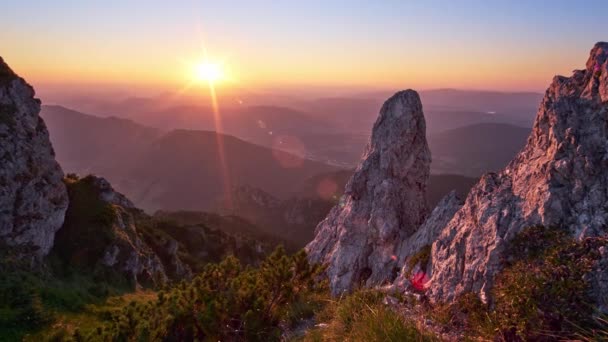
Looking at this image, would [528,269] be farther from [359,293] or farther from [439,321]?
[359,293]

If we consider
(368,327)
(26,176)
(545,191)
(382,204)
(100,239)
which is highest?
(545,191)

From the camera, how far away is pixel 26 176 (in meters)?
25.8

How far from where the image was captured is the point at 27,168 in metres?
26.1

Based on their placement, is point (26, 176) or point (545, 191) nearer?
point (545, 191)

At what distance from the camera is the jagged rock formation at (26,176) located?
78.2 feet

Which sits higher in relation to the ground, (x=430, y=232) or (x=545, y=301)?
(x=545, y=301)

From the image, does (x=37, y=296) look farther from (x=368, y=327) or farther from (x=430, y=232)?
(x=430, y=232)

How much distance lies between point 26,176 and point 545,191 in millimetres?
28386

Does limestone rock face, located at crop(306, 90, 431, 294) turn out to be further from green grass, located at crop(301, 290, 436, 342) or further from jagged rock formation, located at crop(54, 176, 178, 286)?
green grass, located at crop(301, 290, 436, 342)

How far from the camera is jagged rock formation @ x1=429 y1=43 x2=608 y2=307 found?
11.3m

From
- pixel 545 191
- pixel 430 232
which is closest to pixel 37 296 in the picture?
pixel 430 232

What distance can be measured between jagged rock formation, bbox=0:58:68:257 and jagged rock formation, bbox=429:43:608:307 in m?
23.1

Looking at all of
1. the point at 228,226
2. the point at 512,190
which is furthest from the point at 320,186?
the point at 512,190

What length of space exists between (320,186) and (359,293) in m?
138
